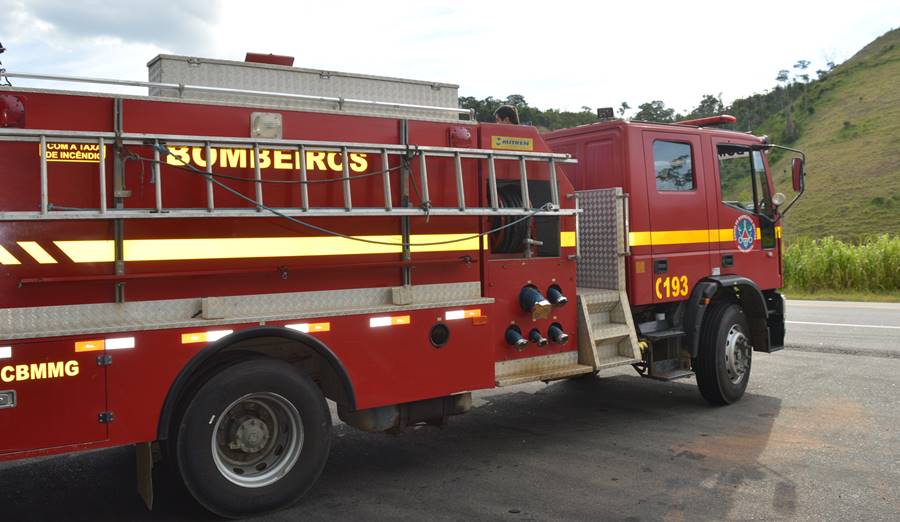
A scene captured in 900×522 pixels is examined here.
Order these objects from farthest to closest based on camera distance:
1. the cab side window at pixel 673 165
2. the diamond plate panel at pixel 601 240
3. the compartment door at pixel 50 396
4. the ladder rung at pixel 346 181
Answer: the cab side window at pixel 673 165, the diamond plate panel at pixel 601 240, the ladder rung at pixel 346 181, the compartment door at pixel 50 396

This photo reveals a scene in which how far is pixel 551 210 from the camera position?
5965 mm

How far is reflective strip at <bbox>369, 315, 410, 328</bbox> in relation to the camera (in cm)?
506

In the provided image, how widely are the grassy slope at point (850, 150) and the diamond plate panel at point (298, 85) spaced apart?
131 ft

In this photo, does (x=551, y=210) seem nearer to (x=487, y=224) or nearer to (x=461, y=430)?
(x=487, y=224)

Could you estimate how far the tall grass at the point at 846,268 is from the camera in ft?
67.6

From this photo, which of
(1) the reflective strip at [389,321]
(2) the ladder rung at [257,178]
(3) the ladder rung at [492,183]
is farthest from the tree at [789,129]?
(2) the ladder rung at [257,178]

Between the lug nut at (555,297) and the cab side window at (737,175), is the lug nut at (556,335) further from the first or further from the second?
the cab side window at (737,175)

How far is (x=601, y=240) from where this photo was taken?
22.8ft

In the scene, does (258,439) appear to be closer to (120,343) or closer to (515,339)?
(120,343)

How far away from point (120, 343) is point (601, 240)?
4.30 m

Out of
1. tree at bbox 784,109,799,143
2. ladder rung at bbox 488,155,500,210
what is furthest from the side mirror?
tree at bbox 784,109,799,143

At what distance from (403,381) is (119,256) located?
199 centimetres

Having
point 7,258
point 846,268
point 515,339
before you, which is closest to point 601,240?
point 515,339

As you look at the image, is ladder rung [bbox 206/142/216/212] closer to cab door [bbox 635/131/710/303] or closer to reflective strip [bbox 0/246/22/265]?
reflective strip [bbox 0/246/22/265]
